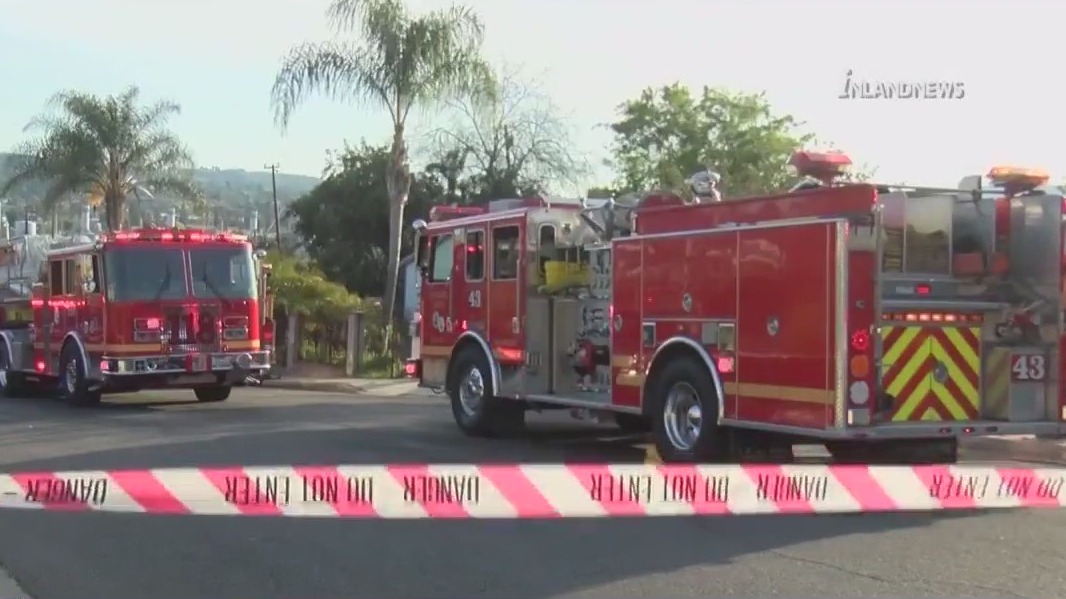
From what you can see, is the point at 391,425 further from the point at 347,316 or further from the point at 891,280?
the point at 347,316

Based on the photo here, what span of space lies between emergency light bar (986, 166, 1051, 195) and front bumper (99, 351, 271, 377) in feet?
37.1

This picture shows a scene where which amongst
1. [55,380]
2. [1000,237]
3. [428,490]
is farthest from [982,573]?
[55,380]

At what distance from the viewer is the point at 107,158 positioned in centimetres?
3434

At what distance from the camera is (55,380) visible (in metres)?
21.2

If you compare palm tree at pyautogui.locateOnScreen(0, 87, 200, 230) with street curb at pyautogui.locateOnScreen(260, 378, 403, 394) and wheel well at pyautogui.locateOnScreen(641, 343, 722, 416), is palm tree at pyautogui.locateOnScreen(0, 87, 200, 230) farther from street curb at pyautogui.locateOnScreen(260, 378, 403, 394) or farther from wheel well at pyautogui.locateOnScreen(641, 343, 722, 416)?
wheel well at pyautogui.locateOnScreen(641, 343, 722, 416)

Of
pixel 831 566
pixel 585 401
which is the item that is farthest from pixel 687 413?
pixel 831 566

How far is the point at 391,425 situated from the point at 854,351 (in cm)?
738

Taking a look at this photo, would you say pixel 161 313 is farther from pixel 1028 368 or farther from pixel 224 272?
pixel 1028 368

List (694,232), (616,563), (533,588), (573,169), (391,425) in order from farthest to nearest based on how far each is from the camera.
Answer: (573,169) < (391,425) < (694,232) < (616,563) < (533,588)

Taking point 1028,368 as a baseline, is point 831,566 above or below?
below

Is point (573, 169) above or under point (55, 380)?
above

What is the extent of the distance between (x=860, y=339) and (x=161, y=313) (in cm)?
1132

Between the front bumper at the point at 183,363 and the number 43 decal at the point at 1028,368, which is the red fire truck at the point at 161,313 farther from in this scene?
the number 43 decal at the point at 1028,368

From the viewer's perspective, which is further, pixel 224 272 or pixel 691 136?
pixel 691 136
